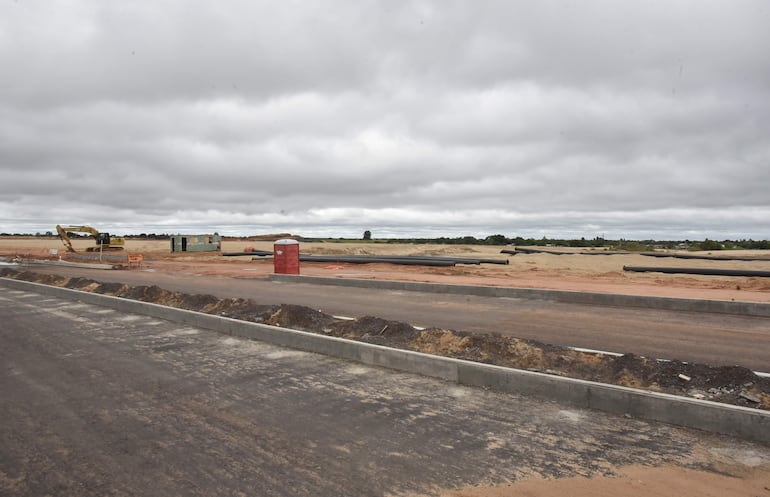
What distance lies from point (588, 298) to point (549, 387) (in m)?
9.11

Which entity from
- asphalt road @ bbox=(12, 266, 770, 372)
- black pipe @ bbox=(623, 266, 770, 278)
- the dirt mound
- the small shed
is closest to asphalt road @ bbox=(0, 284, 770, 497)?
the dirt mound

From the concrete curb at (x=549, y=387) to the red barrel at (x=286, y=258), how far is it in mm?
12529

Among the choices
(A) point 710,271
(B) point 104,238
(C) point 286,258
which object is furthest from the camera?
(B) point 104,238

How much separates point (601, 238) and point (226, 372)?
7145 cm

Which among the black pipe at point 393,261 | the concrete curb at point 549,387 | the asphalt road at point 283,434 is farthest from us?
the black pipe at point 393,261

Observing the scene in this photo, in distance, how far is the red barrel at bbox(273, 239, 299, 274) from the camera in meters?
21.7

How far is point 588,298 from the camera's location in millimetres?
13930

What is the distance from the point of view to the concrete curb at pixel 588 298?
39.8 feet

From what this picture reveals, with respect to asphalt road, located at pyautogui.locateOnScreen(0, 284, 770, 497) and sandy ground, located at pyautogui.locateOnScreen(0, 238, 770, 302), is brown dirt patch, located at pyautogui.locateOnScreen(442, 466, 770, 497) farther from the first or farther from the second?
sandy ground, located at pyautogui.locateOnScreen(0, 238, 770, 302)

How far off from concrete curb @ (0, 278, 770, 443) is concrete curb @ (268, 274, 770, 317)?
8581mm

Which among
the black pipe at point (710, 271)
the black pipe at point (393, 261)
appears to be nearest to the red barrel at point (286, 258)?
the black pipe at point (393, 261)

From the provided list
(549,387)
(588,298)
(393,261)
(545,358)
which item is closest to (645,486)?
(549,387)

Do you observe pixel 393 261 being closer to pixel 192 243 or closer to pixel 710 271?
pixel 710 271

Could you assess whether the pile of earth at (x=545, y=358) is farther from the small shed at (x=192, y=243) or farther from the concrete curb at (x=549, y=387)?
the small shed at (x=192, y=243)
